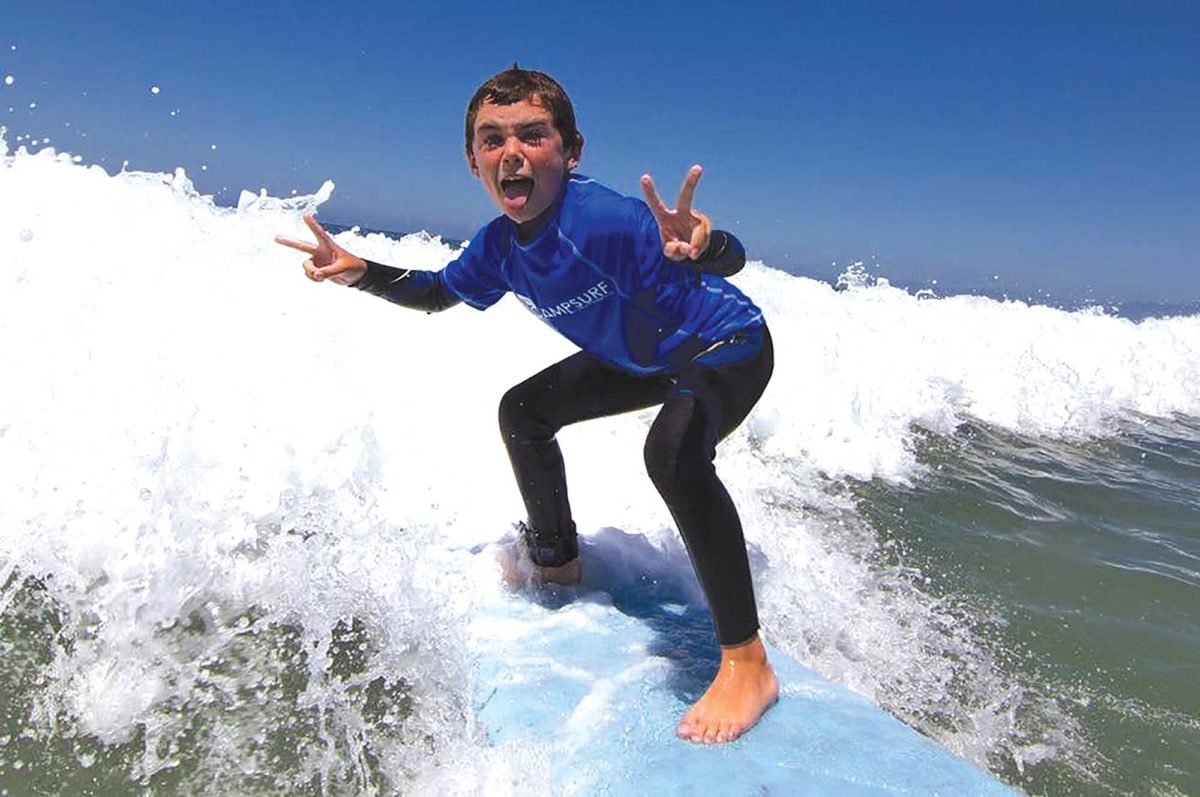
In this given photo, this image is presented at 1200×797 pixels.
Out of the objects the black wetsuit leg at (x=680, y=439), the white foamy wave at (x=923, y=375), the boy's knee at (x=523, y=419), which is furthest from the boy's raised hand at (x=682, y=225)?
the white foamy wave at (x=923, y=375)

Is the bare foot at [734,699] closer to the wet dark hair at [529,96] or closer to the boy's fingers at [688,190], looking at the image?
the boy's fingers at [688,190]

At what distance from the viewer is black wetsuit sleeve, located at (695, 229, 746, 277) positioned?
220 centimetres

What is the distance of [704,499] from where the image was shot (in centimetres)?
225

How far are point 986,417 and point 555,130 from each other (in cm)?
674

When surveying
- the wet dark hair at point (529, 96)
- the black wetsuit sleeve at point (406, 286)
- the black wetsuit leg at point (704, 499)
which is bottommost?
the black wetsuit leg at point (704, 499)

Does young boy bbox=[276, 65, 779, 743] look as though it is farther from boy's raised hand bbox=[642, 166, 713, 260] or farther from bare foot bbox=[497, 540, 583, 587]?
bare foot bbox=[497, 540, 583, 587]

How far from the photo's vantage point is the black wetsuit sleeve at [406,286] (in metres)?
2.91

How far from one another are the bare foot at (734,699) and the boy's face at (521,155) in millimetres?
1443

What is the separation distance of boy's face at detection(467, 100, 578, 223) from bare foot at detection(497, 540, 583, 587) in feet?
4.32

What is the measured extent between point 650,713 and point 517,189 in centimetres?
157

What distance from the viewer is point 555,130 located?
2.44 metres

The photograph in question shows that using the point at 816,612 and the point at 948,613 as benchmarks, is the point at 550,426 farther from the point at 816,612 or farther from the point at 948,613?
the point at 948,613

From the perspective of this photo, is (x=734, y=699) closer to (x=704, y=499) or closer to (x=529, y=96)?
(x=704, y=499)

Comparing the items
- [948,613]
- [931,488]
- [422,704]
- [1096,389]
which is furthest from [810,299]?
[422,704]
